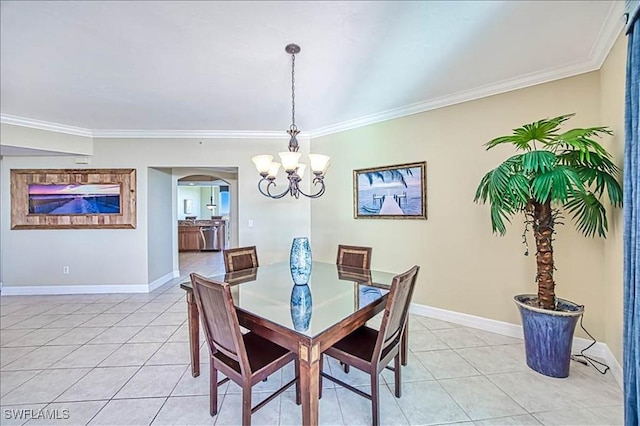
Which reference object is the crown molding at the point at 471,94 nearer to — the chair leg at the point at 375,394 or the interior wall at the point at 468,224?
the interior wall at the point at 468,224

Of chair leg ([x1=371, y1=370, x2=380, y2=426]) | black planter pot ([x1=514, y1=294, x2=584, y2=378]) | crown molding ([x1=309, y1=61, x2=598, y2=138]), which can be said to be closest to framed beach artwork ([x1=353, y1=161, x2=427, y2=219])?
crown molding ([x1=309, y1=61, x2=598, y2=138])

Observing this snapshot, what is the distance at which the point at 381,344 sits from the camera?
1.62 metres

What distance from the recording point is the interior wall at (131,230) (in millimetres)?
4488

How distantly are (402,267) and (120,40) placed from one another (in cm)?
349

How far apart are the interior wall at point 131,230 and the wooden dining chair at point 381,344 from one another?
9.25 feet

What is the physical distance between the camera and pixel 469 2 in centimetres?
175

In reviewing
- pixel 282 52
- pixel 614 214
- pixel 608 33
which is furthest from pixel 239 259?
pixel 608 33

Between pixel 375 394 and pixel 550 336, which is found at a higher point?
pixel 550 336

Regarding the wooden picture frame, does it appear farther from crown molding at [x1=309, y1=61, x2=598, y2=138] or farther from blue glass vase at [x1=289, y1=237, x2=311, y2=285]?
blue glass vase at [x1=289, y1=237, x2=311, y2=285]

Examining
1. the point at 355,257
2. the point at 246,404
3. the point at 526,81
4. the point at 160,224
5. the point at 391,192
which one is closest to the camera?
the point at 246,404

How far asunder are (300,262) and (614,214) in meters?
2.38

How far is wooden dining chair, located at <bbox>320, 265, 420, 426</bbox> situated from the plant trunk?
1167 mm

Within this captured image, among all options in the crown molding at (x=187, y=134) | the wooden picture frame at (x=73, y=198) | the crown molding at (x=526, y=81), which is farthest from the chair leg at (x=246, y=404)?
the wooden picture frame at (x=73, y=198)

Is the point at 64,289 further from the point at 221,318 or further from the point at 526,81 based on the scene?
the point at 526,81
